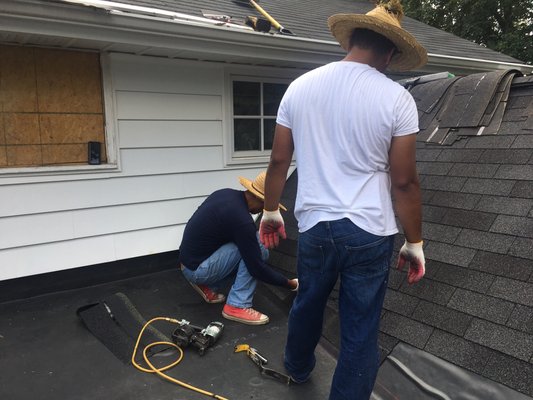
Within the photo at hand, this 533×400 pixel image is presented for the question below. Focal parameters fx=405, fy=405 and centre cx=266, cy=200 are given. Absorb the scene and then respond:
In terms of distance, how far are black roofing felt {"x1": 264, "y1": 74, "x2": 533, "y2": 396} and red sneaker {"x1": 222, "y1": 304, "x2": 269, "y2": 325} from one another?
50 centimetres

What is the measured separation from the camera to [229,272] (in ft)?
10.4

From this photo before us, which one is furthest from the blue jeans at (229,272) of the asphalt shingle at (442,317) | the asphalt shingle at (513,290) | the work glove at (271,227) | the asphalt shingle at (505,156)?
the asphalt shingle at (505,156)

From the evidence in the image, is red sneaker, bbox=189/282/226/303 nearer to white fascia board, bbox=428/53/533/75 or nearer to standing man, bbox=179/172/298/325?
standing man, bbox=179/172/298/325

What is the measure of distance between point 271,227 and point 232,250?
38.6 inches

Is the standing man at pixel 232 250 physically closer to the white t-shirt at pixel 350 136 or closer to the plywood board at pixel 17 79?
the white t-shirt at pixel 350 136

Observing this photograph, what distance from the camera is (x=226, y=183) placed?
4.31 metres

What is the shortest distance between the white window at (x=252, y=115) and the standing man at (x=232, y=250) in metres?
1.43

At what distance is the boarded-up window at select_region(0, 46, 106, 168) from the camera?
10.2 feet

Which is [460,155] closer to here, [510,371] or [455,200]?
[455,200]

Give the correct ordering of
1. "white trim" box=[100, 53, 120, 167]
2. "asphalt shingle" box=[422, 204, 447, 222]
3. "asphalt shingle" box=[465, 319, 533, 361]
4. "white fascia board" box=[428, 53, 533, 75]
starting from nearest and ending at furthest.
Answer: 1. "asphalt shingle" box=[465, 319, 533, 361]
2. "asphalt shingle" box=[422, 204, 447, 222]
3. "white trim" box=[100, 53, 120, 167]
4. "white fascia board" box=[428, 53, 533, 75]

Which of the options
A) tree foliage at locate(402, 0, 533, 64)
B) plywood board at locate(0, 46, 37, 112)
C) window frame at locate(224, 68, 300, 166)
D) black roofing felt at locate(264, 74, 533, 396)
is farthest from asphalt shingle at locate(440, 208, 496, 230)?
tree foliage at locate(402, 0, 533, 64)

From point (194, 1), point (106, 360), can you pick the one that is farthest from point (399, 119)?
point (194, 1)

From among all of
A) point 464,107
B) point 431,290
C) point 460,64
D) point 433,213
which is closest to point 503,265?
point 431,290

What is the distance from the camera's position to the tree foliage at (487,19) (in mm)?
15430
